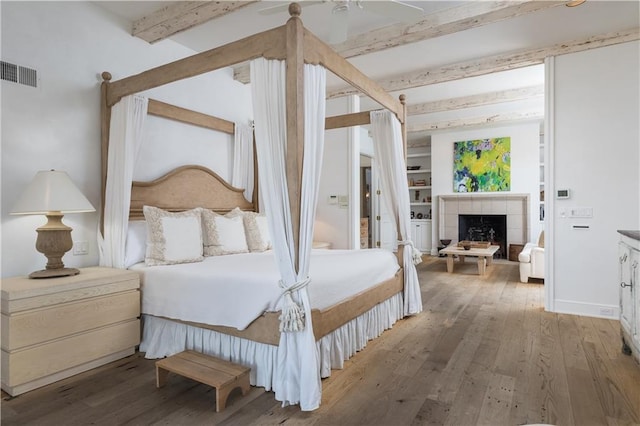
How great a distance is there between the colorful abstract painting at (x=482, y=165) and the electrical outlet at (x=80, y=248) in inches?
289

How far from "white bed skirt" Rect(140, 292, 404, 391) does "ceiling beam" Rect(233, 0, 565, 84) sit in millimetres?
2674

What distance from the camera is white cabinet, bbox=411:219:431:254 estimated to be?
8.90 m

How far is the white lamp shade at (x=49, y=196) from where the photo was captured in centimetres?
254

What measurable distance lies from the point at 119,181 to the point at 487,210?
290 inches

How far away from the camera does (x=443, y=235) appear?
8.51 metres

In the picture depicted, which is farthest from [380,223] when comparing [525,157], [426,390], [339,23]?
[426,390]

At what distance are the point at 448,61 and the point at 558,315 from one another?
10.6ft

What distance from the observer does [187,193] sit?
13.2 feet

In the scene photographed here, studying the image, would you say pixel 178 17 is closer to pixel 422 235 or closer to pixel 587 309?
pixel 587 309

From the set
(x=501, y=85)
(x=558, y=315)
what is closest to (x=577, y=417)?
(x=558, y=315)

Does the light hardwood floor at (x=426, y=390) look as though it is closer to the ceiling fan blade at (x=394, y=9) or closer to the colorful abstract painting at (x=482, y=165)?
the ceiling fan blade at (x=394, y=9)

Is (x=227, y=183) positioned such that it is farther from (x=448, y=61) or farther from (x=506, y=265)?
(x=506, y=265)

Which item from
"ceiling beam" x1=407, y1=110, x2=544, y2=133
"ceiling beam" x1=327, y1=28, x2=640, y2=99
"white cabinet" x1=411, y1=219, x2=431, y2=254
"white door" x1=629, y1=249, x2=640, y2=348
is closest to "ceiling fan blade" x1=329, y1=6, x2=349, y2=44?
"ceiling beam" x1=327, y1=28, x2=640, y2=99

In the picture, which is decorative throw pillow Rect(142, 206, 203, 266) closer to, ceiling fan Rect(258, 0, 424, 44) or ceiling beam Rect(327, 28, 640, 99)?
ceiling fan Rect(258, 0, 424, 44)
